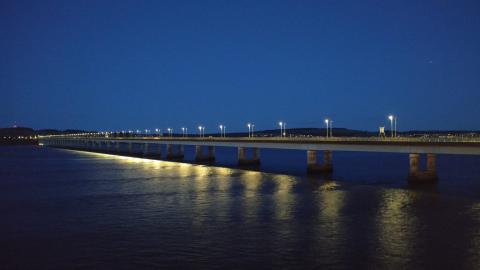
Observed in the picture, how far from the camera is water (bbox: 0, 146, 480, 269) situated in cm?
2450

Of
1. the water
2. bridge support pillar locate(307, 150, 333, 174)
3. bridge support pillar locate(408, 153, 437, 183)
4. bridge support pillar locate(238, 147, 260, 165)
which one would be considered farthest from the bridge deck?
bridge support pillar locate(238, 147, 260, 165)

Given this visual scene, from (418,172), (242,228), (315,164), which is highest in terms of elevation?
(315,164)

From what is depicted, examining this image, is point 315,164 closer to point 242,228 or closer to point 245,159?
point 245,159

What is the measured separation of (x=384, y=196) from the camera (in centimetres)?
5000

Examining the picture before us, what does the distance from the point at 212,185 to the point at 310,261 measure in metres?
38.3

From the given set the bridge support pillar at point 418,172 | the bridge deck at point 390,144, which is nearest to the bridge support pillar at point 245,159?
the bridge deck at point 390,144

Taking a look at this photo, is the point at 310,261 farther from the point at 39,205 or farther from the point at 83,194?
the point at 83,194

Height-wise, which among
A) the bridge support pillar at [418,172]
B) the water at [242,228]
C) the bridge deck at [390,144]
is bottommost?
the water at [242,228]

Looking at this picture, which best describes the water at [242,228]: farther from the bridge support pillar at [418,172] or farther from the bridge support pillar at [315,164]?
the bridge support pillar at [315,164]

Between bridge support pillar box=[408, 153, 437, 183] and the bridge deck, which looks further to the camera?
bridge support pillar box=[408, 153, 437, 183]

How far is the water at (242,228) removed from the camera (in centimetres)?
2450

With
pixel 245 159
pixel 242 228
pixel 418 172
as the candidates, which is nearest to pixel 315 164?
pixel 418 172

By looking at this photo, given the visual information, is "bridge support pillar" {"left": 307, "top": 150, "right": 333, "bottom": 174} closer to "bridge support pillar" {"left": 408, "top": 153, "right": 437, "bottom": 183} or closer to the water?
"bridge support pillar" {"left": 408, "top": 153, "right": 437, "bottom": 183}

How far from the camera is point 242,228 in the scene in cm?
3272
